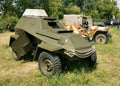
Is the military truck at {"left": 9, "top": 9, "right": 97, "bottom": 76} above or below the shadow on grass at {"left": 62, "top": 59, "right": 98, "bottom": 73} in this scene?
above

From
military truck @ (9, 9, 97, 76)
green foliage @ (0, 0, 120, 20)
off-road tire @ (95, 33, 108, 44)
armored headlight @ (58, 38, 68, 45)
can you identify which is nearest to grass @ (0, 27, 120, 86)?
military truck @ (9, 9, 97, 76)

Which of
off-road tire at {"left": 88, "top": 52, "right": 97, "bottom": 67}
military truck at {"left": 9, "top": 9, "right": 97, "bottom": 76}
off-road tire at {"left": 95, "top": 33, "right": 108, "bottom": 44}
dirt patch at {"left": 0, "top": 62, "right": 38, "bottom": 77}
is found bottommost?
off-road tire at {"left": 95, "top": 33, "right": 108, "bottom": 44}

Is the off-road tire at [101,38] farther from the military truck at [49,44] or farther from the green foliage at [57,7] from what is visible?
the green foliage at [57,7]

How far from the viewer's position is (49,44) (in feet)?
25.3

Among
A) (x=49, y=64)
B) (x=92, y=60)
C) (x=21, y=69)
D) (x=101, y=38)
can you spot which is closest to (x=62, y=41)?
(x=49, y=64)

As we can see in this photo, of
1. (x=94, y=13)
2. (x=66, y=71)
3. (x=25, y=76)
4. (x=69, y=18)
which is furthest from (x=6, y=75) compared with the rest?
(x=94, y=13)

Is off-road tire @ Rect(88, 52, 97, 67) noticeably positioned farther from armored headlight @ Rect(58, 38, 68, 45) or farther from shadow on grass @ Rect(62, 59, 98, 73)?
armored headlight @ Rect(58, 38, 68, 45)

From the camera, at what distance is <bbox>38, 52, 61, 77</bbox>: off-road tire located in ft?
23.5

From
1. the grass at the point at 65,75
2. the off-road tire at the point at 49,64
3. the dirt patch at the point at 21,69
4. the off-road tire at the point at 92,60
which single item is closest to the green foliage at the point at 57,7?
the dirt patch at the point at 21,69

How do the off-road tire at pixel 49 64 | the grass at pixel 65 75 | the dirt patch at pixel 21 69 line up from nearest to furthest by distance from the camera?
the grass at pixel 65 75
the off-road tire at pixel 49 64
the dirt patch at pixel 21 69

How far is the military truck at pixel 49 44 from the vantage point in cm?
725

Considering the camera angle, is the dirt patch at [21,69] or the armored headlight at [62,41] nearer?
the armored headlight at [62,41]

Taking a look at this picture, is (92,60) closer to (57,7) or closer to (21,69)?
A: (21,69)

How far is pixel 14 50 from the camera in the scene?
30.3ft
